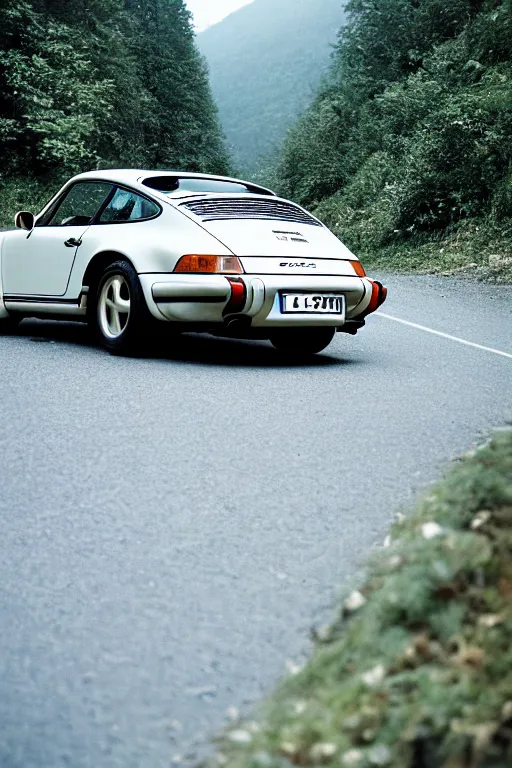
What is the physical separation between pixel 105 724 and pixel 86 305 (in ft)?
21.1

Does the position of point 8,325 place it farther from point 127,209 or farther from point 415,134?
point 415,134

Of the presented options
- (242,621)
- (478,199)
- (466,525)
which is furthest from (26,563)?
(478,199)

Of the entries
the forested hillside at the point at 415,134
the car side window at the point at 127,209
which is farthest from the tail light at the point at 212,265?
the forested hillside at the point at 415,134

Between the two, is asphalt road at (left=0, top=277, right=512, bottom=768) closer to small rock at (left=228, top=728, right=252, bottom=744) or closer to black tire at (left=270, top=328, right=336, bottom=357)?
small rock at (left=228, top=728, right=252, bottom=744)

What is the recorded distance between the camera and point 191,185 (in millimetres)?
8781

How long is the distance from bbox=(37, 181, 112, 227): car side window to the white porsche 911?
1 cm

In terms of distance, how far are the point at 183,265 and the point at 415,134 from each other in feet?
61.5

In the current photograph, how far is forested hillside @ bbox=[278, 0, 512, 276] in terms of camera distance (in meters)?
22.0

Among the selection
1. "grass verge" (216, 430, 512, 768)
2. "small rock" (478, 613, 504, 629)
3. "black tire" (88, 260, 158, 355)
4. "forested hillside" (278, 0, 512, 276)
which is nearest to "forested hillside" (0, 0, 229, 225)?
"forested hillside" (278, 0, 512, 276)

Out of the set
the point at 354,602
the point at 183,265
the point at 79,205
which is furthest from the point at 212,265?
the point at 354,602

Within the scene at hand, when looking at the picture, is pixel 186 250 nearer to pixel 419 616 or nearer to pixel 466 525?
pixel 466 525

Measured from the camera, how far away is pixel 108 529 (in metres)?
4.02

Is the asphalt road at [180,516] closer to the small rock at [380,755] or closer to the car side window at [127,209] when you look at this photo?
the small rock at [380,755]

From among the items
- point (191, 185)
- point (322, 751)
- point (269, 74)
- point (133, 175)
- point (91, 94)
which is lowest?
point (322, 751)
